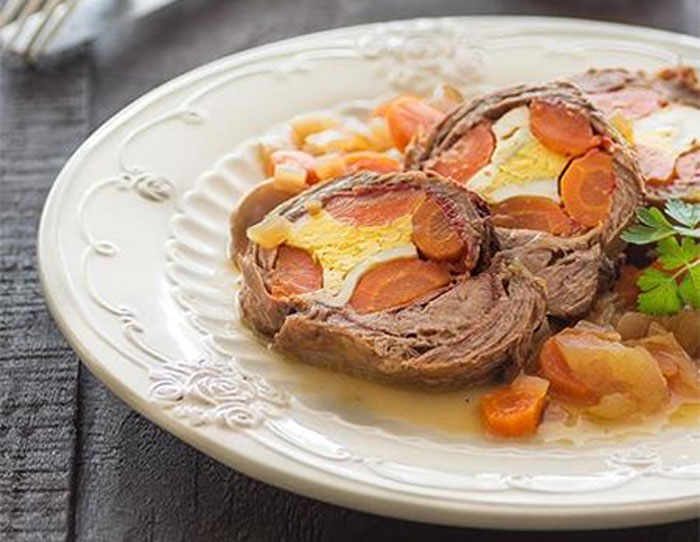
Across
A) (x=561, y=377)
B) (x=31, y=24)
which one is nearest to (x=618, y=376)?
(x=561, y=377)

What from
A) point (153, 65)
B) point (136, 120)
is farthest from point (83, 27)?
point (136, 120)

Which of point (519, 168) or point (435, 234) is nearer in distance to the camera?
point (435, 234)

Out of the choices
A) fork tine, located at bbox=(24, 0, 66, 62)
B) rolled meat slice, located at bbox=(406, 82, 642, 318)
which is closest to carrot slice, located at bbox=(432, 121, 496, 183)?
rolled meat slice, located at bbox=(406, 82, 642, 318)

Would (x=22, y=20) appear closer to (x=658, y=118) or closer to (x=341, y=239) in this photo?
(x=341, y=239)

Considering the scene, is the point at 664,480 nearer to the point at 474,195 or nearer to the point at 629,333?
the point at 629,333

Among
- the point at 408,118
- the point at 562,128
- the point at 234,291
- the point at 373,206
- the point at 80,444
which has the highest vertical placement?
the point at 562,128
